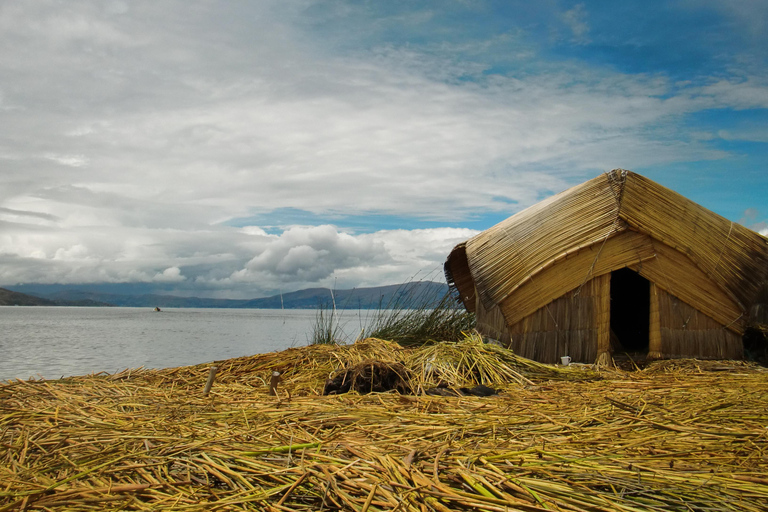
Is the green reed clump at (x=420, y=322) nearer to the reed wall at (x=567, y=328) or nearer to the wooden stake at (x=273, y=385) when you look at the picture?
the reed wall at (x=567, y=328)

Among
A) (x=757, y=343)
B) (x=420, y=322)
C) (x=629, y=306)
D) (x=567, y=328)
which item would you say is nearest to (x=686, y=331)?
(x=757, y=343)

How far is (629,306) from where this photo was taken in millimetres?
9539

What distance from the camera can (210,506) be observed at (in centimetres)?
196

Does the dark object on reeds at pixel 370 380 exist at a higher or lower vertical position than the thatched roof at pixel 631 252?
lower

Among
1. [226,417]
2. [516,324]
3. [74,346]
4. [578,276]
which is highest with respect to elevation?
[578,276]

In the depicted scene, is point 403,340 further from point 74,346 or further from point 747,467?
point 74,346

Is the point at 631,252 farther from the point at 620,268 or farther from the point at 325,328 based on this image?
the point at 325,328

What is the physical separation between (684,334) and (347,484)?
226 inches

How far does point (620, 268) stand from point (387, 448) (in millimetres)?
4744

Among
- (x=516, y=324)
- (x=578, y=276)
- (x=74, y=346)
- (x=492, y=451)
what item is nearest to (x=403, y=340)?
(x=516, y=324)

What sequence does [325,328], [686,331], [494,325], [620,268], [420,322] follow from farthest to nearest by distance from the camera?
[420,322] → [325,328] → [494,325] → [686,331] → [620,268]

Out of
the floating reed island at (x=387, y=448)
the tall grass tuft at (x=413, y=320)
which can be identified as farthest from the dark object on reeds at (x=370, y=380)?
the tall grass tuft at (x=413, y=320)

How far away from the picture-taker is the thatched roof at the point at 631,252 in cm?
641

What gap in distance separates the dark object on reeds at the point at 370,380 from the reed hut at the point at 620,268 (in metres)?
2.48
